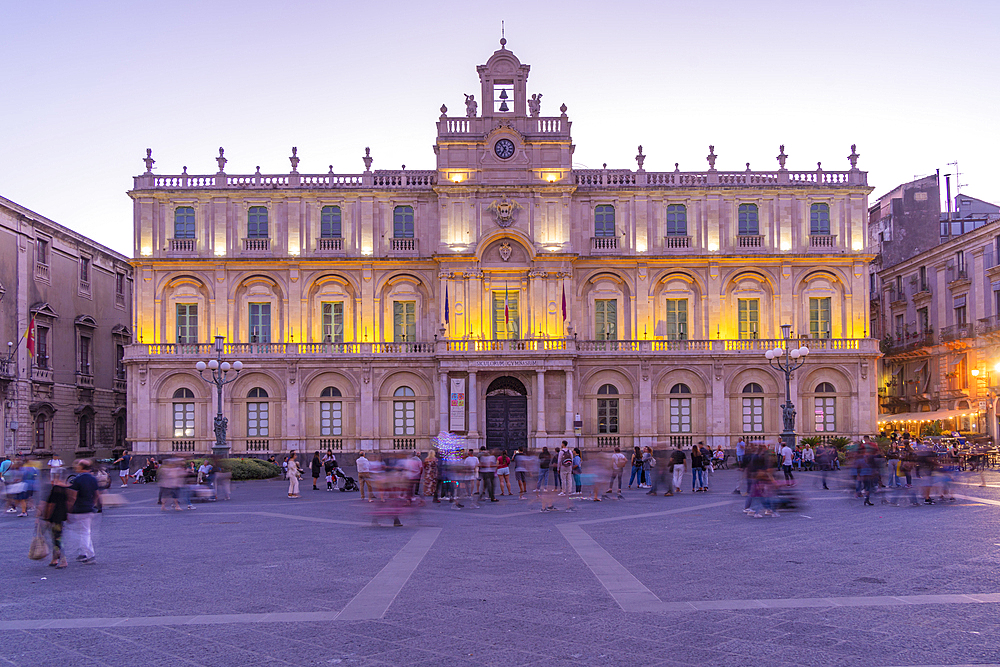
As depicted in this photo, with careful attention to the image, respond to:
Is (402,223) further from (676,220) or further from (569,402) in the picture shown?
(676,220)

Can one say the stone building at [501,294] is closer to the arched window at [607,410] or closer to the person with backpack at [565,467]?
the arched window at [607,410]

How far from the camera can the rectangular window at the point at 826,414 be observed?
50.1m

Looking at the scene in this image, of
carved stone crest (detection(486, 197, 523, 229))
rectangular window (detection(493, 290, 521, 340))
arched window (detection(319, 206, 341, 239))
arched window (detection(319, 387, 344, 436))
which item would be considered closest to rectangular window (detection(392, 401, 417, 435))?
arched window (detection(319, 387, 344, 436))

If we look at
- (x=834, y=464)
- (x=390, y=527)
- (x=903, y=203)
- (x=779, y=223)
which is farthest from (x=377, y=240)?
(x=903, y=203)

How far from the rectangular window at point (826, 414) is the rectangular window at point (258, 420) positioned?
30080mm

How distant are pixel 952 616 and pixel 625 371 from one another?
1535 inches

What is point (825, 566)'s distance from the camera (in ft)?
48.8

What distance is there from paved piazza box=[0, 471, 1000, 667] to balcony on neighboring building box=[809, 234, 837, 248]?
30.8 m

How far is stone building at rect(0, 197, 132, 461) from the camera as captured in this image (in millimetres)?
47406

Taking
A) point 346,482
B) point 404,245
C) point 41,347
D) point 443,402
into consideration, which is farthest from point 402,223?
point 41,347

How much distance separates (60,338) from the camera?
173ft

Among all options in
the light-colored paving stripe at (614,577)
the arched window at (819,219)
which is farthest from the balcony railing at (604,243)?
the light-colored paving stripe at (614,577)

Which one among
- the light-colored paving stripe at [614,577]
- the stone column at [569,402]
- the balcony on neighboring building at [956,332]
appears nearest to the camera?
the light-colored paving stripe at [614,577]

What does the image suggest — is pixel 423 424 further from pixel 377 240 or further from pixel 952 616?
pixel 952 616
